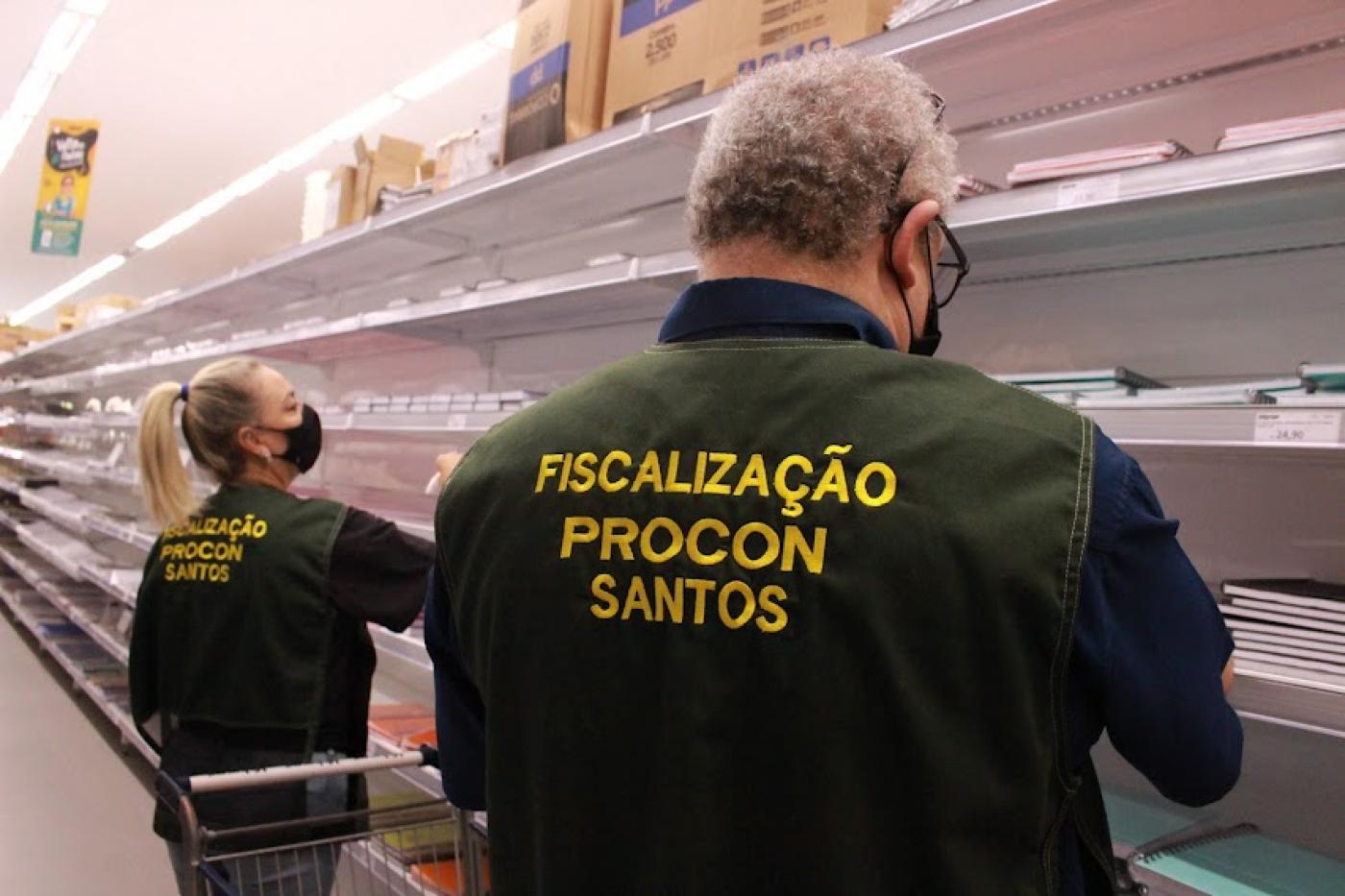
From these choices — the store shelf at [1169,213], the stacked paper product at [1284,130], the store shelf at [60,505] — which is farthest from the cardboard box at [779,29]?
the store shelf at [60,505]

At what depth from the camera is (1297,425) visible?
4.21 ft

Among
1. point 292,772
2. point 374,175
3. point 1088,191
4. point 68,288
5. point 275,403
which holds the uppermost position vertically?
point 68,288

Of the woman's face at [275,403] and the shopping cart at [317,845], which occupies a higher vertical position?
the woman's face at [275,403]

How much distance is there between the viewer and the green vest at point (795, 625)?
2.63 feet

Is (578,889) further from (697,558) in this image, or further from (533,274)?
(533,274)

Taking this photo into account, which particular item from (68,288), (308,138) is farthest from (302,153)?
(68,288)

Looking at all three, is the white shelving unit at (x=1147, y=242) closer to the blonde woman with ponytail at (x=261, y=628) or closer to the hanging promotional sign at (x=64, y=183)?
the blonde woman with ponytail at (x=261, y=628)

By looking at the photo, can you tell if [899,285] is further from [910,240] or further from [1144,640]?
[1144,640]

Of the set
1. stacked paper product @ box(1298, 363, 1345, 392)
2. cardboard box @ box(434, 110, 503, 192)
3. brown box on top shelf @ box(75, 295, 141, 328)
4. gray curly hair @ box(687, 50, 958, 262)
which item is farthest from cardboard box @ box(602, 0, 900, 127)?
brown box on top shelf @ box(75, 295, 141, 328)

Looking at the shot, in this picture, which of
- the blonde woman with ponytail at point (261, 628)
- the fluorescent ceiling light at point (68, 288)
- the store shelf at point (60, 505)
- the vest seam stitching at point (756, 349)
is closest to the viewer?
the vest seam stitching at point (756, 349)

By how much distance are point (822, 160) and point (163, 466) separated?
227 centimetres

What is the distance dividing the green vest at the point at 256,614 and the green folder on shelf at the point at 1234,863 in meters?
1.71

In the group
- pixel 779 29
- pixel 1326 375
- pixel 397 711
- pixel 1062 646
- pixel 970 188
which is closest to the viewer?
pixel 1062 646

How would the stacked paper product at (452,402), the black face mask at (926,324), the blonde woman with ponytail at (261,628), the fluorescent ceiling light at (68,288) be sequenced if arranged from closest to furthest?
the black face mask at (926,324), the blonde woman with ponytail at (261,628), the stacked paper product at (452,402), the fluorescent ceiling light at (68,288)
